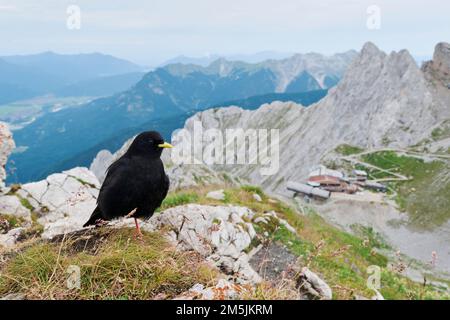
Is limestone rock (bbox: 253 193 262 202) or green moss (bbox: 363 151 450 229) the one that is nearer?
limestone rock (bbox: 253 193 262 202)

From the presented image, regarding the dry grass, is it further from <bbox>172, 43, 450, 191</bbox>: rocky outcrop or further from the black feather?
<bbox>172, 43, 450, 191</bbox>: rocky outcrop

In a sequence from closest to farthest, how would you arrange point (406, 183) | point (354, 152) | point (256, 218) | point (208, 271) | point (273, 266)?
point (208, 271) < point (273, 266) < point (256, 218) < point (406, 183) < point (354, 152)

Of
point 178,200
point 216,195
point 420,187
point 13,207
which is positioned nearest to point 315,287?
point 178,200

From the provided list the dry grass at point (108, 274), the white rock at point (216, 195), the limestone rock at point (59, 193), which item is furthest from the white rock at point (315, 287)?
the limestone rock at point (59, 193)

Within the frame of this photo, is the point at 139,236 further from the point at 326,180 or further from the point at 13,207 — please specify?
the point at 326,180

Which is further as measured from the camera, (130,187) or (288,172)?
(288,172)

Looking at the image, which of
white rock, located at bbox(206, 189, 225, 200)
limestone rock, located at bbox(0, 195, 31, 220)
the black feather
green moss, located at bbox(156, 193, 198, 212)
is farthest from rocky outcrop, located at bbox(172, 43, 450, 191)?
the black feather
